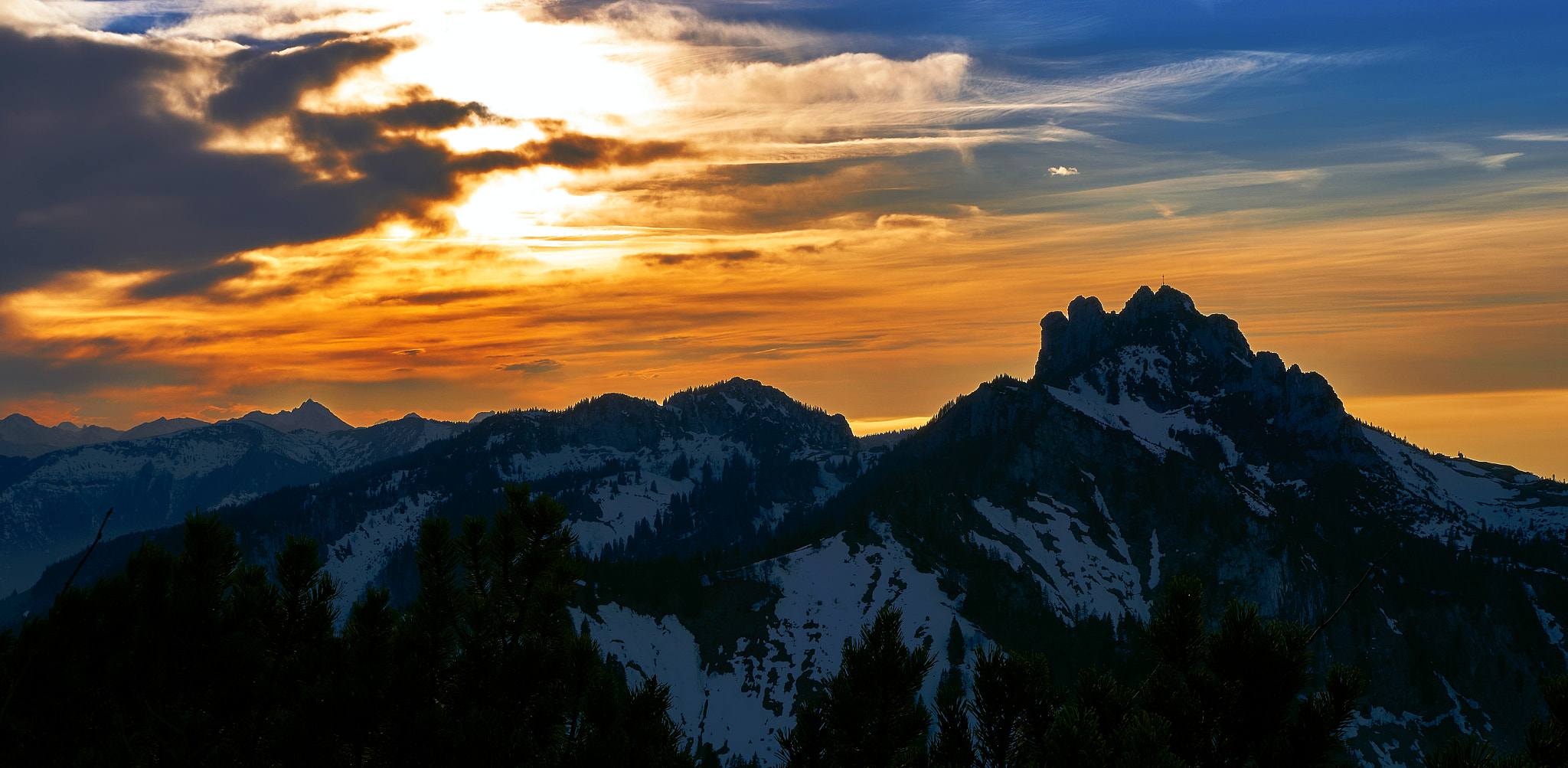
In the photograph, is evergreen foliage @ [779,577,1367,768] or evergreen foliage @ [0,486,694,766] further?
evergreen foliage @ [0,486,694,766]

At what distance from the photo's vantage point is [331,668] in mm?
13883

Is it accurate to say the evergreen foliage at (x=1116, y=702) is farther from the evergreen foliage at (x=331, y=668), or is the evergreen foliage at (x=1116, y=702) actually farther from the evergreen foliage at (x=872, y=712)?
the evergreen foliage at (x=331, y=668)

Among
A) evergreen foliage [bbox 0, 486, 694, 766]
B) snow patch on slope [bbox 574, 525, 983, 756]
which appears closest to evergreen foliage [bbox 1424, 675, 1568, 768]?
evergreen foliage [bbox 0, 486, 694, 766]

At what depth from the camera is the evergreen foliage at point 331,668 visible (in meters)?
11.9

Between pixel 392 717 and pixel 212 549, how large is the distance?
4.81 meters

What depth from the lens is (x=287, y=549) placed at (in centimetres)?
1475

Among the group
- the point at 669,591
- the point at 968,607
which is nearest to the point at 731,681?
the point at 669,591

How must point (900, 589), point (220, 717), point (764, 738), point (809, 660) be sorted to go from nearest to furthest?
point (220, 717)
point (764, 738)
point (809, 660)
point (900, 589)

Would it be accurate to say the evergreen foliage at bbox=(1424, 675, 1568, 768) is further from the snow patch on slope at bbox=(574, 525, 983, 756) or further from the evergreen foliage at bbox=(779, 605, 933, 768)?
the snow patch on slope at bbox=(574, 525, 983, 756)

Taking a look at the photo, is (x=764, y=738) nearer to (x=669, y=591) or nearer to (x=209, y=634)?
(x=669, y=591)

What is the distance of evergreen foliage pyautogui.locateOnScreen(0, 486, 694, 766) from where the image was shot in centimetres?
1191

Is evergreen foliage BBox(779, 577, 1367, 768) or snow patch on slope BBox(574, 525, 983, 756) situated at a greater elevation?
evergreen foliage BBox(779, 577, 1367, 768)

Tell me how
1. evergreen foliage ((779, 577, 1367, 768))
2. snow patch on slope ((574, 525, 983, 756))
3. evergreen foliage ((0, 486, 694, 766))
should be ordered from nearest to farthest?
evergreen foliage ((779, 577, 1367, 768)) < evergreen foliage ((0, 486, 694, 766)) < snow patch on slope ((574, 525, 983, 756))

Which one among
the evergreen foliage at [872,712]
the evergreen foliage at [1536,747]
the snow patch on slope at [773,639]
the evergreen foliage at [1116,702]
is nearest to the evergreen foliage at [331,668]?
the evergreen foliage at [872,712]
